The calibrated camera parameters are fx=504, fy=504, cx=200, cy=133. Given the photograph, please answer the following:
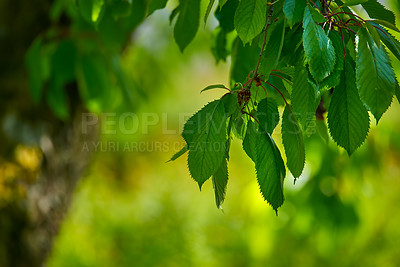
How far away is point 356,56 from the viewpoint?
47cm

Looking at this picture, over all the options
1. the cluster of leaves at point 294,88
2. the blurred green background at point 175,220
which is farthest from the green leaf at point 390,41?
the blurred green background at point 175,220

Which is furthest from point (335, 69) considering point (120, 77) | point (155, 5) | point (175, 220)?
point (175, 220)

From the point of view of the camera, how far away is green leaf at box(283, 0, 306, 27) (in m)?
0.48

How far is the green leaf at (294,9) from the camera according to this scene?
48 centimetres

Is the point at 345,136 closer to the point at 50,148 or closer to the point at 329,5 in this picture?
the point at 329,5

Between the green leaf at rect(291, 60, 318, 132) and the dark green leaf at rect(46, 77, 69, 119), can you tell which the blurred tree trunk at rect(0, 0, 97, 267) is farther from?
the green leaf at rect(291, 60, 318, 132)

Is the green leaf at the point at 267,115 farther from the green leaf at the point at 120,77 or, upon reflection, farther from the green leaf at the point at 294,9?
the green leaf at the point at 120,77

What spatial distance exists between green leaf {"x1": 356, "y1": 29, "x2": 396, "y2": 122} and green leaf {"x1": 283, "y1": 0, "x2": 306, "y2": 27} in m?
0.06

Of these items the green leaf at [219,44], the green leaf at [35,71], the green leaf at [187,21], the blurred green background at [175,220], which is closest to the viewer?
the green leaf at [187,21]

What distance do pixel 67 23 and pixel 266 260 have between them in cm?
129

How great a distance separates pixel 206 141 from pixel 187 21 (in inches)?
10.9

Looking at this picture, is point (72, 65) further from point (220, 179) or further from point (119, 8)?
point (220, 179)

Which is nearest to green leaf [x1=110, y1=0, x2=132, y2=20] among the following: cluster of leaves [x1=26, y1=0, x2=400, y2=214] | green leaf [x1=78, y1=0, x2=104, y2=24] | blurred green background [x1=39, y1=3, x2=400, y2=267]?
green leaf [x1=78, y1=0, x2=104, y2=24]

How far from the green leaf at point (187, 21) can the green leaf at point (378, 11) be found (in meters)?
0.23
